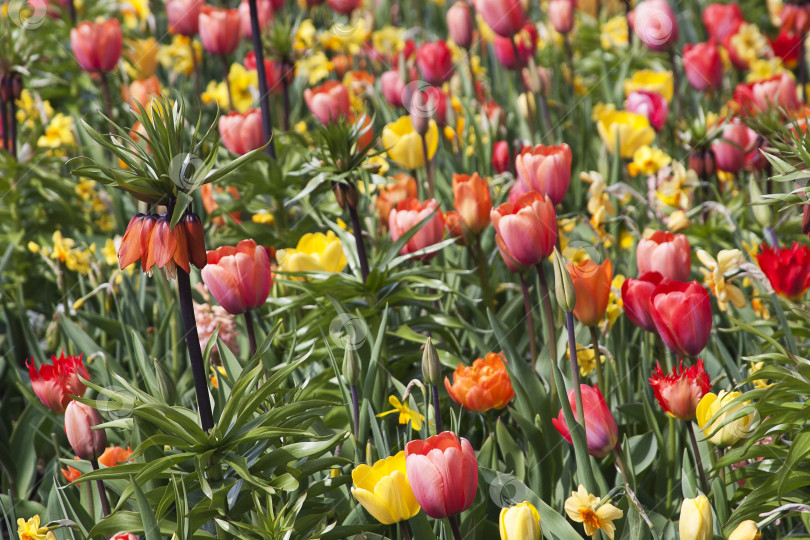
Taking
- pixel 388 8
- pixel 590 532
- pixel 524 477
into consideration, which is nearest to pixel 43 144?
pixel 524 477

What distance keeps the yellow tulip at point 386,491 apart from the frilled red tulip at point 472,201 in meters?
0.71

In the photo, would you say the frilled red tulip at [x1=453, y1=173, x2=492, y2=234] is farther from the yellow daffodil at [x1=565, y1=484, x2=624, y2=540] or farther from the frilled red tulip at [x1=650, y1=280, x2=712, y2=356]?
the yellow daffodil at [x1=565, y1=484, x2=624, y2=540]

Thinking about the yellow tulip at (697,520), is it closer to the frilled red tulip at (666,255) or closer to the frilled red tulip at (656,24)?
the frilled red tulip at (666,255)

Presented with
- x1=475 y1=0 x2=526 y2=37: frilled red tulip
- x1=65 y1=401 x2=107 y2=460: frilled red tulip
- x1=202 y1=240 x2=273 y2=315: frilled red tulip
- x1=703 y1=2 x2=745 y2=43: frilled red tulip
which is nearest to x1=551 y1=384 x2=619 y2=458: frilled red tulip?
x1=202 y1=240 x2=273 y2=315: frilled red tulip

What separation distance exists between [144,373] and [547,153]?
876 mm

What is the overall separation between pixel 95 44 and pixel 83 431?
173 cm

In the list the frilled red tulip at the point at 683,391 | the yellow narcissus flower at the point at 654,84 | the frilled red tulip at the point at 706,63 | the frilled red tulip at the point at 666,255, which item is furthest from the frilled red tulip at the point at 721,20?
the frilled red tulip at the point at 683,391

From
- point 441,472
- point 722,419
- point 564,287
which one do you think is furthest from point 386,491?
point 722,419

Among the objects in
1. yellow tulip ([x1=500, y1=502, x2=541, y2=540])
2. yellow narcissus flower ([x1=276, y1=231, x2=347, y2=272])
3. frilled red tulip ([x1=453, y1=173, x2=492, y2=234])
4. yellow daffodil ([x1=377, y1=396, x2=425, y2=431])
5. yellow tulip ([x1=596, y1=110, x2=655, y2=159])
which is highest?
yellow tulip ([x1=596, y1=110, x2=655, y2=159])

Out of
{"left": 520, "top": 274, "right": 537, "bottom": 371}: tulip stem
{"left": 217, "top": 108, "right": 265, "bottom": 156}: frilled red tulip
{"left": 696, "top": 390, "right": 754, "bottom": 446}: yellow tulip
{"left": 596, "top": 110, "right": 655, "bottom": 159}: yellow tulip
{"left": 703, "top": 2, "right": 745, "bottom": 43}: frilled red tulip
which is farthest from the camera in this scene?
{"left": 703, "top": 2, "right": 745, "bottom": 43}: frilled red tulip

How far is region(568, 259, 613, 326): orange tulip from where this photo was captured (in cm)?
132

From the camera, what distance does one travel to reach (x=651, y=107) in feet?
7.94

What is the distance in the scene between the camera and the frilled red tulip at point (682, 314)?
1.22 meters

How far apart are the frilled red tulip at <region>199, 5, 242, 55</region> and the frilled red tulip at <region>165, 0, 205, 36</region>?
0.34 m
